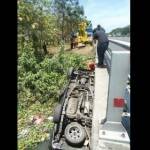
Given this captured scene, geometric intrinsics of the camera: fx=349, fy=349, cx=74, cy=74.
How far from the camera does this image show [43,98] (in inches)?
406

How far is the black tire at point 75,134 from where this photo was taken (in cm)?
540

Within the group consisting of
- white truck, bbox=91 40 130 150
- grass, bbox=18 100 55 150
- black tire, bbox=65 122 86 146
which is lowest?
grass, bbox=18 100 55 150

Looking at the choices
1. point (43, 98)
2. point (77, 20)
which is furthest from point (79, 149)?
point (77, 20)

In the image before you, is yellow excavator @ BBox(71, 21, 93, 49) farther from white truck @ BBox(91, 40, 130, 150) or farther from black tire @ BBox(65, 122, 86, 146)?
white truck @ BBox(91, 40, 130, 150)

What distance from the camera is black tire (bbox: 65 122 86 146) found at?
540 cm

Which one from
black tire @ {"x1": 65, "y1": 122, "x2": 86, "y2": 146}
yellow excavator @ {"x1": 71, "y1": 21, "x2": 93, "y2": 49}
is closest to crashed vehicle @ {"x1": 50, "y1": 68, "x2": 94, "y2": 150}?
black tire @ {"x1": 65, "y1": 122, "x2": 86, "y2": 146}

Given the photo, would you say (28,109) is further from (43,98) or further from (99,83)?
(99,83)

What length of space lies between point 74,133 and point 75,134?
31 mm

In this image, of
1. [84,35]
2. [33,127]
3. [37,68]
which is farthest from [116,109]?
Result: [84,35]

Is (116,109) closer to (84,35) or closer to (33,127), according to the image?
(33,127)

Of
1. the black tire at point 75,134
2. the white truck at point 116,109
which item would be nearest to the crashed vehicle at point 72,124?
the black tire at point 75,134

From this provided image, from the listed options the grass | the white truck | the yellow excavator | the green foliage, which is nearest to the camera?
the white truck

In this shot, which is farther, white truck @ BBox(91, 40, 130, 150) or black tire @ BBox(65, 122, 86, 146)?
black tire @ BBox(65, 122, 86, 146)
